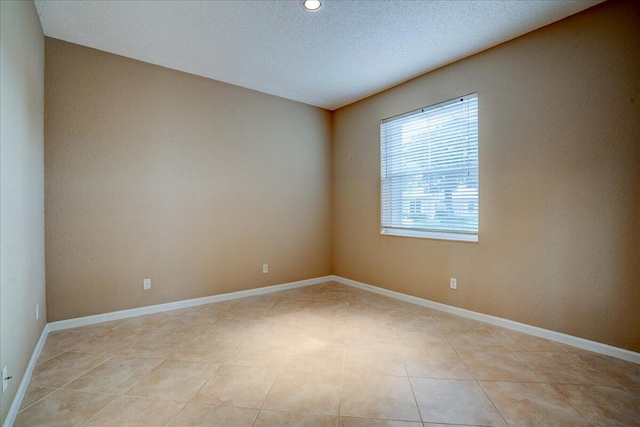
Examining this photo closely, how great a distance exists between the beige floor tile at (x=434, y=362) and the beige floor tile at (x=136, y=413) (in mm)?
1542

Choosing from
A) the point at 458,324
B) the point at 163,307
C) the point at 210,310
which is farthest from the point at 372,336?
the point at 163,307

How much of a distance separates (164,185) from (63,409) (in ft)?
7.42

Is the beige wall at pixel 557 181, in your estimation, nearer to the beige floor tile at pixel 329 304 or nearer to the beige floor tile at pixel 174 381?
the beige floor tile at pixel 329 304

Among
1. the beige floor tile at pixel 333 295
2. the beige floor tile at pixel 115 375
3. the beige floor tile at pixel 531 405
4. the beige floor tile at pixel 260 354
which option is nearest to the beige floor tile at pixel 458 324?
the beige floor tile at pixel 531 405

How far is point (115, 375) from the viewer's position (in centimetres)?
213

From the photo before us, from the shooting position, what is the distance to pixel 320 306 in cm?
372

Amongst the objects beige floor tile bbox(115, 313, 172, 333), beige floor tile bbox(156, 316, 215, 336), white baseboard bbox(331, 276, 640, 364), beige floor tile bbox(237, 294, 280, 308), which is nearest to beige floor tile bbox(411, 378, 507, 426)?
white baseboard bbox(331, 276, 640, 364)

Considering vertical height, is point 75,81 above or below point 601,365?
above

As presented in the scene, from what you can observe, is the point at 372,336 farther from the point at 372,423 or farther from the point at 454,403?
the point at 372,423

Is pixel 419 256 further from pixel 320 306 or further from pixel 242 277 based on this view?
pixel 242 277

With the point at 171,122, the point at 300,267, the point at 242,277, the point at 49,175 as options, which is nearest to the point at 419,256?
the point at 300,267

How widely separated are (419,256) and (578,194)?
5.48 feet

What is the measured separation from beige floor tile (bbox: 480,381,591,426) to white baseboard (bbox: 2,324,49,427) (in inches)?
105

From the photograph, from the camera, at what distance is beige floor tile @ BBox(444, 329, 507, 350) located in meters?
2.58
